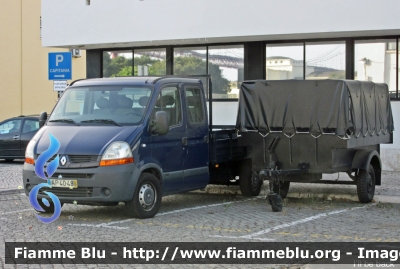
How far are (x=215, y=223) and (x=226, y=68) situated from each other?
1286 cm

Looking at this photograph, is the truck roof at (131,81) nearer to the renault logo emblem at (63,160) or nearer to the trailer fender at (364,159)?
the renault logo emblem at (63,160)

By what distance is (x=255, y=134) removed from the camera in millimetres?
13211

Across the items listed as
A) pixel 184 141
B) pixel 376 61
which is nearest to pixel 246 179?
pixel 184 141

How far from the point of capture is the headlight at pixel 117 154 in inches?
415

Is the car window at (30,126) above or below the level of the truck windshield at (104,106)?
below

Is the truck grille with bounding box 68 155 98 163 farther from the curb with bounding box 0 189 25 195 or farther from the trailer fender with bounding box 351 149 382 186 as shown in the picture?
the trailer fender with bounding box 351 149 382 186

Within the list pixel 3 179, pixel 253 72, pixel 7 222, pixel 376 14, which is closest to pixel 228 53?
pixel 253 72

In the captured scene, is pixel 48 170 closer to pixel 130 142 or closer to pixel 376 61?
pixel 130 142

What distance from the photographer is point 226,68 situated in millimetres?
23188

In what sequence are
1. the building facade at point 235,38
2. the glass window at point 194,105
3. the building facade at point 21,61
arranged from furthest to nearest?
the building facade at point 21,61
the building facade at point 235,38
the glass window at point 194,105

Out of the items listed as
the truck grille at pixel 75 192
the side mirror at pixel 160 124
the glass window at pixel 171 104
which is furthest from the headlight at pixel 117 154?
the glass window at pixel 171 104

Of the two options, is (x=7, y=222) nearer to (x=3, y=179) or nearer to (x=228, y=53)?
(x=3, y=179)

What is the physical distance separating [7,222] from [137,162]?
2094mm

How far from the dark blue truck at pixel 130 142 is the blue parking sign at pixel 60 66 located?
533 centimetres
